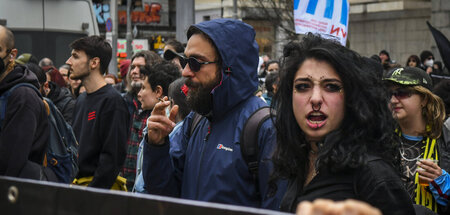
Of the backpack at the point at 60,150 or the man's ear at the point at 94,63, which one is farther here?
the man's ear at the point at 94,63

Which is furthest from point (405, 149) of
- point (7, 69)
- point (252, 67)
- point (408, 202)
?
point (7, 69)

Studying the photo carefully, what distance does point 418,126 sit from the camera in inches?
193

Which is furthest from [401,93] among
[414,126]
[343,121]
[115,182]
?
[115,182]

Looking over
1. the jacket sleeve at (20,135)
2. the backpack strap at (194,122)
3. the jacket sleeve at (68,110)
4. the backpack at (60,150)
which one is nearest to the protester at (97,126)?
the backpack at (60,150)

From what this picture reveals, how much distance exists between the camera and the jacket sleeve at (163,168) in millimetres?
3750

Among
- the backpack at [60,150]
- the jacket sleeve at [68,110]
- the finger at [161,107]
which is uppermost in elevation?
the finger at [161,107]

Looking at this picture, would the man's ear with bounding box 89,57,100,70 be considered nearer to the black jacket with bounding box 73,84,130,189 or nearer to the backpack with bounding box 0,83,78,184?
the black jacket with bounding box 73,84,130,189

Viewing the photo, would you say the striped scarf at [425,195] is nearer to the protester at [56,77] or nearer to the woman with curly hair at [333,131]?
the woman with curly hair at [333,131]

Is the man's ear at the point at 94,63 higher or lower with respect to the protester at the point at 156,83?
higher

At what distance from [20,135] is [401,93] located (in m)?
2.55

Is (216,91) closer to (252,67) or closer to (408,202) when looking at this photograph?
(252,67)

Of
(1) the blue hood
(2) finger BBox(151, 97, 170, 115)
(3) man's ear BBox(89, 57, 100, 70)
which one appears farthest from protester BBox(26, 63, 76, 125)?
(2) finger BBox(151, 97, 170, 115)

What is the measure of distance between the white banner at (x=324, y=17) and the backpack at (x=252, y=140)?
356 centimetres

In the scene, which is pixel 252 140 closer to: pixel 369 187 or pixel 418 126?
pixel 369 187
